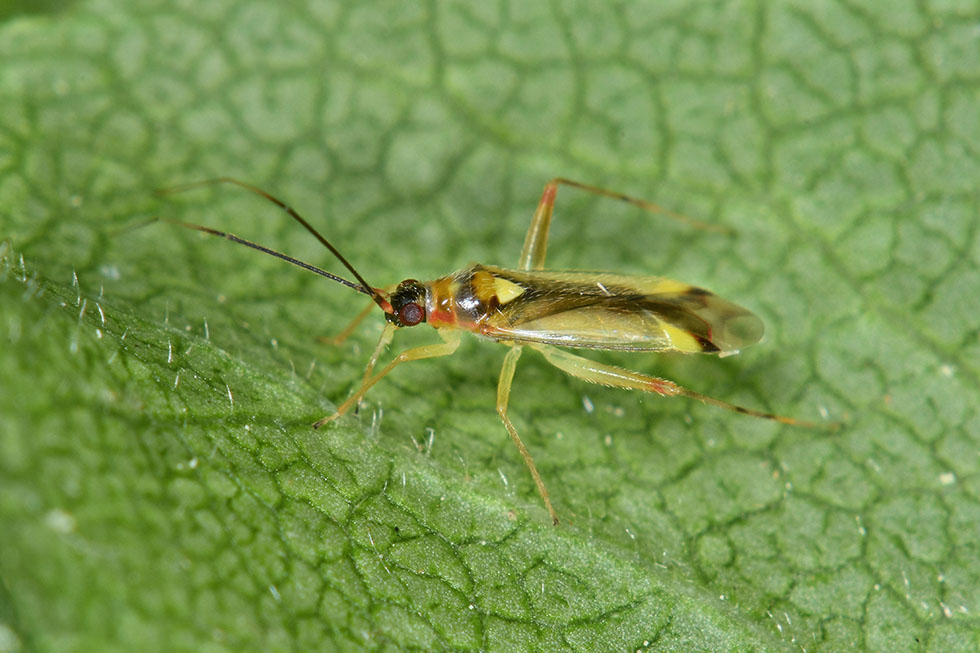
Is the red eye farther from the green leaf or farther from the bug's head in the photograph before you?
the green leaf

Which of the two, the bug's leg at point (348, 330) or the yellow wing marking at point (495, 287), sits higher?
the yellow wing marking at point (495, 287)

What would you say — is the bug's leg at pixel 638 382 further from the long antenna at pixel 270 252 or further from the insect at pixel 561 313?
the long antenna at pixel 270 252

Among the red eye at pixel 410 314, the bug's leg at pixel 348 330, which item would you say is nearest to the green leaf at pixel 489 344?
the bug's leg at pixel 348 330

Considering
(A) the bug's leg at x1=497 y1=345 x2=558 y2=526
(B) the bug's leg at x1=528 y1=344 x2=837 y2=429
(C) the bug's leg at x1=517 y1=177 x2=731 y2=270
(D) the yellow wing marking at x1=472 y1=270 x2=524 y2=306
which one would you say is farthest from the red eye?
(B) the bug's leg at x1=528 y1=344 x2=837 y2=429

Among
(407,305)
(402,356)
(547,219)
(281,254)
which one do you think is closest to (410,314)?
(407,305)

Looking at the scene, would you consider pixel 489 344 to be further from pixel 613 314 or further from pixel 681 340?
pixel 681 340

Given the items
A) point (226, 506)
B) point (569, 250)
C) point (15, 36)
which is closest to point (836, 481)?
point (569, 250)

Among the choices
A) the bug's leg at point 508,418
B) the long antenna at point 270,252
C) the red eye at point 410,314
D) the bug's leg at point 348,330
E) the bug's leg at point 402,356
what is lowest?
the bug's leg at point 508,418

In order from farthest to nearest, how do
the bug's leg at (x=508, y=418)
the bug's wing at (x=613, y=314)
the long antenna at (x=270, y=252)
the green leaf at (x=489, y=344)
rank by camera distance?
1. the bug's wing at (x=613, y=314)
2. the long antenna at (x=270, y=252)
3. the bug's leg at (x=508, y=418)
4. the green leaf at (x=489, y=344)
